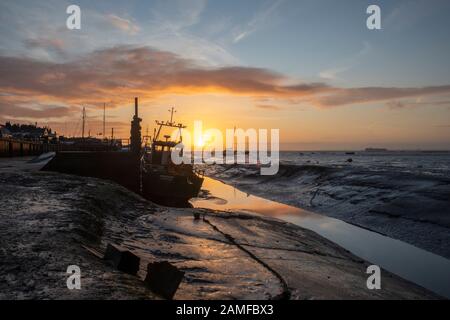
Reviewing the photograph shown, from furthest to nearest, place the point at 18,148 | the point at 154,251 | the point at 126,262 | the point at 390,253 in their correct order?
1. the point at 18,148
2. the point at 390,253
3. the point at 154,251
4. the point at 126,262

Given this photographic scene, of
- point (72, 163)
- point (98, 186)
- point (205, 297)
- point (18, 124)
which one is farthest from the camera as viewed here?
point (18, 124)

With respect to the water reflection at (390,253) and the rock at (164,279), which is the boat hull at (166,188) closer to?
the water reflection at (390,253)

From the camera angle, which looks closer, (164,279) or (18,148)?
(164,279)

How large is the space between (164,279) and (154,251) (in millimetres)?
3093

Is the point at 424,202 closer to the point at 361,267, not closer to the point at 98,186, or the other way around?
the point at 361,267

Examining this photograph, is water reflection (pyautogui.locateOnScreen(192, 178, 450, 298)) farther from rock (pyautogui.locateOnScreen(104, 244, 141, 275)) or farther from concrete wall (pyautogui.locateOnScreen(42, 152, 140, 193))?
concrete wall (pyautogui.locateOnScreen(42, 152, 140, 193))

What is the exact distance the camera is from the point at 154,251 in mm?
7852

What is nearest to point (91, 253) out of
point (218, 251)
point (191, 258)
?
point (191, 258)

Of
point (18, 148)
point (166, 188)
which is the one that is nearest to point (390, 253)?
point (166, 188)

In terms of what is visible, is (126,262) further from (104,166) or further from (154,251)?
(104,166)

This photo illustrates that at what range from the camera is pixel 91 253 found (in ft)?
20.1

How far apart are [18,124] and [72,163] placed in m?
137

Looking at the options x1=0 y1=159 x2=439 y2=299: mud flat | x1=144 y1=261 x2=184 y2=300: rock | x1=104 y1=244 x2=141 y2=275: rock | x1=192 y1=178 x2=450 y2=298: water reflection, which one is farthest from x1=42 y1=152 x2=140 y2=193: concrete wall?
x1=144 y1=261 x2=184 y2=300: rock

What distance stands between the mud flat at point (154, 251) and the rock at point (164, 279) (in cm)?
23
